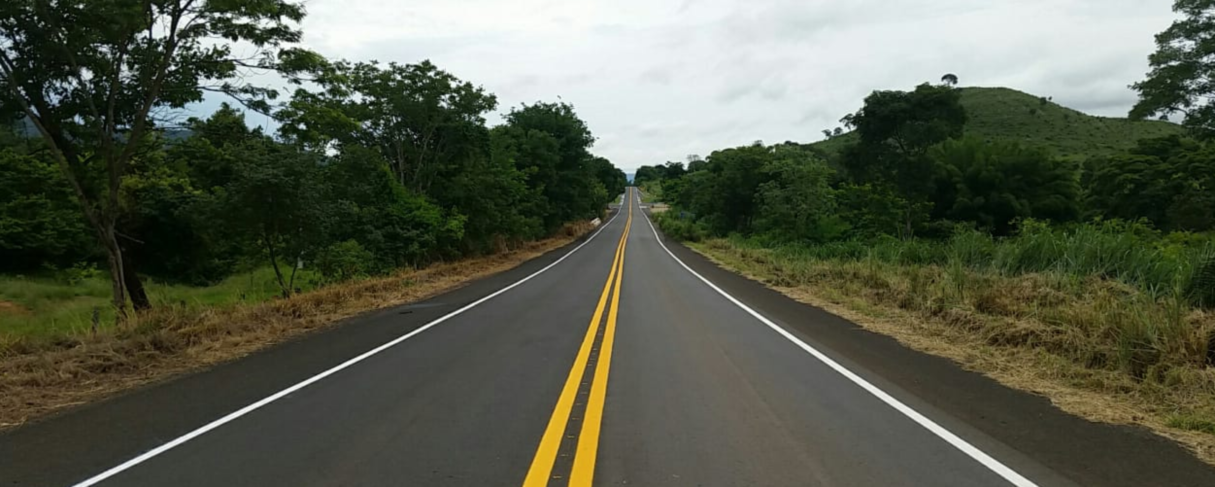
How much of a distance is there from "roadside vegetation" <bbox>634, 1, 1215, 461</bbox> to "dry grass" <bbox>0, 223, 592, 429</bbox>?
30.8 feet

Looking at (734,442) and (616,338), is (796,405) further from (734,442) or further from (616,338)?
(616,338)

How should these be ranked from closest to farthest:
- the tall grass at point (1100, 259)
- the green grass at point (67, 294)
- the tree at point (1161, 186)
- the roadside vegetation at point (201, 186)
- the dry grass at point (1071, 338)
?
the dry grass at point (1071, 338)
the tall grass at point (1100, 259)
the roadside vegetation at point (201, 186)
the green grass at point (67, 294)
the tree at point (1161, 186)

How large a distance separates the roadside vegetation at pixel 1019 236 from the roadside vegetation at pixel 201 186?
10.2 m

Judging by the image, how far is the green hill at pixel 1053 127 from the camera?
79.7 m

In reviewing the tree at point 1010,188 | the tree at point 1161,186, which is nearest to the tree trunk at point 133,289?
the tree at point 1161,186

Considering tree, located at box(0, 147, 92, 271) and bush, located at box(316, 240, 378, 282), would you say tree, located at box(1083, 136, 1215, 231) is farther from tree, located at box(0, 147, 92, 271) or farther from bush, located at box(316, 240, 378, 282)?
tree, located at box(0, 147, 92, 271)

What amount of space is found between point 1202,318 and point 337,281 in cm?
1798

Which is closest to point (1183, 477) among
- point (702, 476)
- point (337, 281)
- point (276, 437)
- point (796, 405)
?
point (796, 405)

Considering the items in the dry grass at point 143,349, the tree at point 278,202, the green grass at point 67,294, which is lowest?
the green grass at point 67,294

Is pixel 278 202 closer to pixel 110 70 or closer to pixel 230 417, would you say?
pixel 110 70

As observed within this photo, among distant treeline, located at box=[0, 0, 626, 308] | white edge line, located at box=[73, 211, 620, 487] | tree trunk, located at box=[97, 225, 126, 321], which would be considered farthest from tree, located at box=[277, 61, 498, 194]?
white edge line, located at box=[73, 211, 620, 487]

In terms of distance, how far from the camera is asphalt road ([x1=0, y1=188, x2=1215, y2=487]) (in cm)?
435

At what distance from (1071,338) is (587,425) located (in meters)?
6.19

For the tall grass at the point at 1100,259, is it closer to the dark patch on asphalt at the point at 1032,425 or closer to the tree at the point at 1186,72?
the dark patch on asphalt at the point at 1032,425
